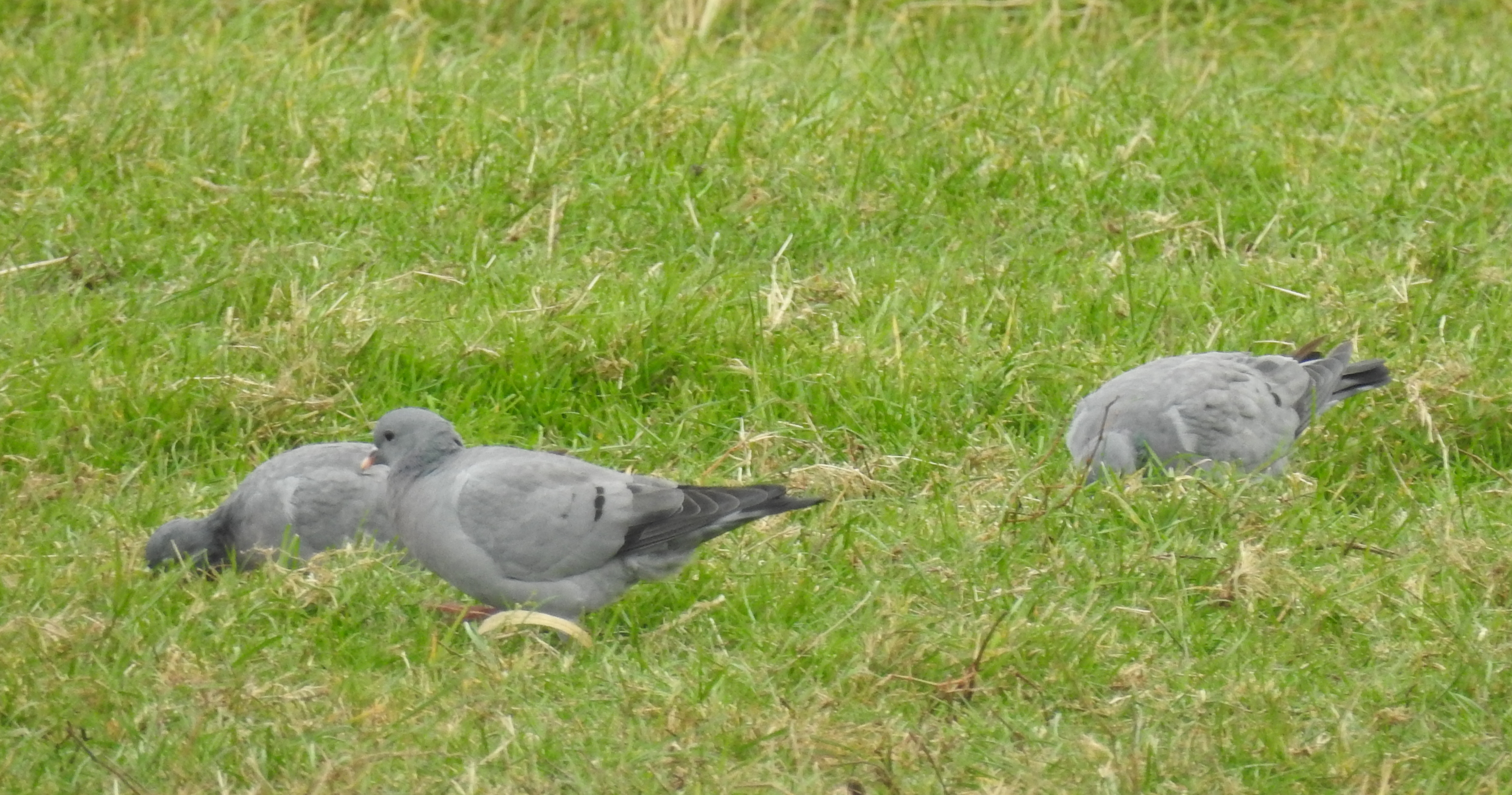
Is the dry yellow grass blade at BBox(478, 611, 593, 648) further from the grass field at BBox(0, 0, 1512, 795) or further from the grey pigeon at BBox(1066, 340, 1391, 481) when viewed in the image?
the grey pigeon at BBox(1066, 340, 1391, 481)

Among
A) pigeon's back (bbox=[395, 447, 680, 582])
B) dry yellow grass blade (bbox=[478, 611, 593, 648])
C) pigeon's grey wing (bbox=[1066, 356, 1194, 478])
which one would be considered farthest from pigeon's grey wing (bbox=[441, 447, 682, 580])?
pigeon's grey wing (bbox=[1066, 356, 1194, 478])

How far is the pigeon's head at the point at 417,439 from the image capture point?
4617 millimetres

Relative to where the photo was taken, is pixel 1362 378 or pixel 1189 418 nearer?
pixel 1189 418

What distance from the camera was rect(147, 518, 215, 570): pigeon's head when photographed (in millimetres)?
4602

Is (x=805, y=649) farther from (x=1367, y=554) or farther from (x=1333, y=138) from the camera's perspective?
(x=1333, y=138)

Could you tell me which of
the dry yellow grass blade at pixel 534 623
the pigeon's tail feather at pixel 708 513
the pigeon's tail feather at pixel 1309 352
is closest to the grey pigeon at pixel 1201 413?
the pigeon's tail feather at pixel 1309 352

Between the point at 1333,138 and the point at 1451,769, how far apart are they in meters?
3.95

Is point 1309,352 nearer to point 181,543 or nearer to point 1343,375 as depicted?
point 1343,375

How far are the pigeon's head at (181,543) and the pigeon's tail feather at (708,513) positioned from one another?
1.11 meters

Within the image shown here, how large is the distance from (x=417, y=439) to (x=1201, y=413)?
219 cm

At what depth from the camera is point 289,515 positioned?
4727 mm

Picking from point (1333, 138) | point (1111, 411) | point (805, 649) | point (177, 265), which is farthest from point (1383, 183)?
point (177, 265)

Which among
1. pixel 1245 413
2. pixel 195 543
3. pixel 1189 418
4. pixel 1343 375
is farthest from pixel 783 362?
pixel 195 543

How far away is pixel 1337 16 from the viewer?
8836 mm
